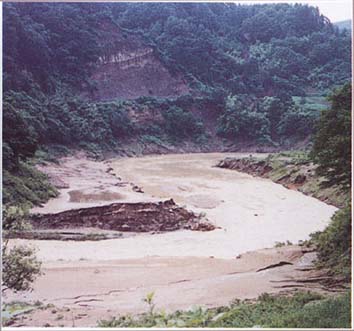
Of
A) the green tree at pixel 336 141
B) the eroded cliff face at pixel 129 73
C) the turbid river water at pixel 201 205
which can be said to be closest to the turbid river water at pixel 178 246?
the turbid river water at pixel 201 205

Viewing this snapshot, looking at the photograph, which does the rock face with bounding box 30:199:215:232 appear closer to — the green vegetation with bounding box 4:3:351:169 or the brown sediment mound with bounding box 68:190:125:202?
the brown sediment mound with bounding box 68:190:125:202

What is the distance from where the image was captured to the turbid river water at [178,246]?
310 centimetres

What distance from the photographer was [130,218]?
3.33 meters

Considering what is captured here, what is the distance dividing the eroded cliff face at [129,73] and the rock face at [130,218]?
0.65 m

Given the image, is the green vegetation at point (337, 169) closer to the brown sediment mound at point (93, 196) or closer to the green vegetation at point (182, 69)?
the green vegetation at point (182, 69)

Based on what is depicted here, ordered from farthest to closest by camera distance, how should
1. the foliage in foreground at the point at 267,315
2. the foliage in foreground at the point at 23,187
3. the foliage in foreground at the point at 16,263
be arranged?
the foliage in foreground at the point at 23,187 < the foliage in foreground at the point at 16,263 < the foliage in foreground at the point at 267,315

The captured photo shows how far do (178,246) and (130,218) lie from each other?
32 centimetres

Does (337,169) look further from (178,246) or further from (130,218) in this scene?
(130,218)

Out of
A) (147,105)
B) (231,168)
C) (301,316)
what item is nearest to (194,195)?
(231,168)

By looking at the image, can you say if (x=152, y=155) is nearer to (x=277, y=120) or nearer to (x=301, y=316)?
(x=277, y=120)

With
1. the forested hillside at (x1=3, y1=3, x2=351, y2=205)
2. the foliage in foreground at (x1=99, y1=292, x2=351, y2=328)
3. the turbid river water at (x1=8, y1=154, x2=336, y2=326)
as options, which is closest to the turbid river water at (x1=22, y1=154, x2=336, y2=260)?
the turbid river water at (x1=8, y1=154, x2=336, y2=326)

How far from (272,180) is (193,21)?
1.02m

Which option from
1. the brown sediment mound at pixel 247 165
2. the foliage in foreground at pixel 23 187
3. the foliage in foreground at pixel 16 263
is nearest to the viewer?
the foliage in foreground at pixel 16 263

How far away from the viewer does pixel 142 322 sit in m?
3.06
